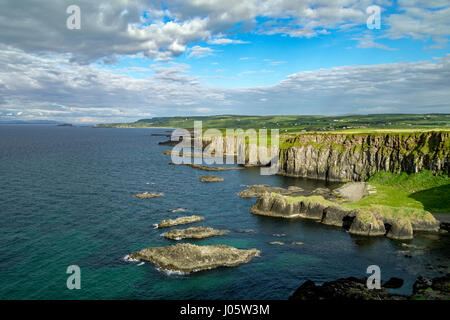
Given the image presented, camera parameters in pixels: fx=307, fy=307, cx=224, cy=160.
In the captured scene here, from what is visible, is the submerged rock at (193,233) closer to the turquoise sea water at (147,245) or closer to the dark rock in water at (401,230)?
the turquoise sea water at (147,245)

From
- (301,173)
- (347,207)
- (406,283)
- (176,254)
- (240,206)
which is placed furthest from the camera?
(301,173)

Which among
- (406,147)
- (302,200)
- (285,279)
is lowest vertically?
(285,279)

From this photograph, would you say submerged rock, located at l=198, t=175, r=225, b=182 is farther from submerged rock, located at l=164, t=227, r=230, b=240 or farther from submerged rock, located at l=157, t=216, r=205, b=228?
submerged rock, located at l=164, t=227, r=230, b=240

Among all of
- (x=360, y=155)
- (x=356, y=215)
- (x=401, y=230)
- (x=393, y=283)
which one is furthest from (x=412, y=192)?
(x=393, y=283)

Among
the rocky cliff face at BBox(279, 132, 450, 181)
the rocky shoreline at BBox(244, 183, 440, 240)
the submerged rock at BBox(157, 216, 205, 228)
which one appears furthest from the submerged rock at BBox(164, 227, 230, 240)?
the rocky cliff face at BBox(279, 132, 450, 181)

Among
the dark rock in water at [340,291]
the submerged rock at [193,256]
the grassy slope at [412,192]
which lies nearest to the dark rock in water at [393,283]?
the dark rock in water at [340,291]
